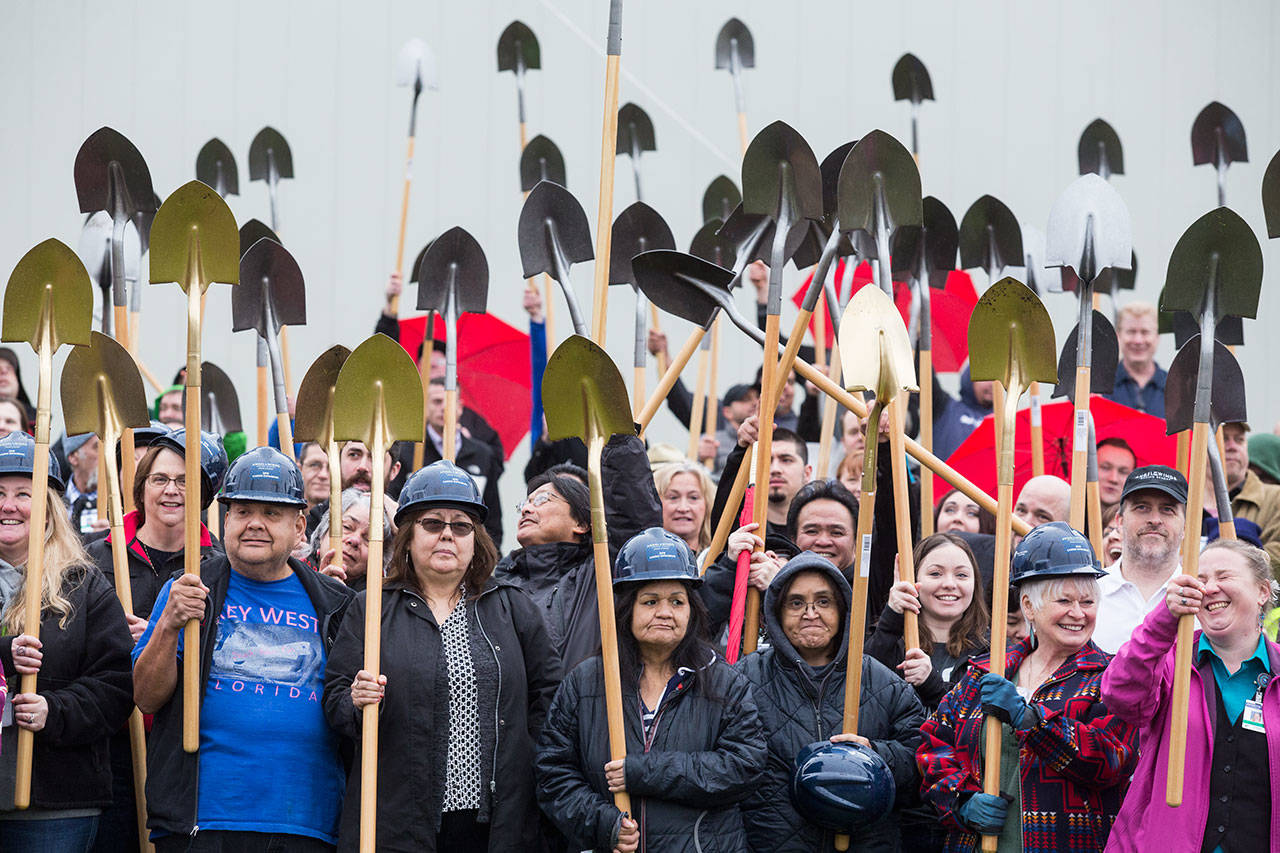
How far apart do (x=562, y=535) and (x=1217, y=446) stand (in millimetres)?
2518

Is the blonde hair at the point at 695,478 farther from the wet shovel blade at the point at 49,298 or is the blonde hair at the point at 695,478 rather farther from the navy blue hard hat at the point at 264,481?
the wet shovel blade at the point at 49,298

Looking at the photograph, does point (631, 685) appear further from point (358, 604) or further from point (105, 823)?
point (105, 823)

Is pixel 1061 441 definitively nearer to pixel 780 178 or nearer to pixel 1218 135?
pixel 1218 135

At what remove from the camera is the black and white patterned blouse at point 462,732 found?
14.4 ft

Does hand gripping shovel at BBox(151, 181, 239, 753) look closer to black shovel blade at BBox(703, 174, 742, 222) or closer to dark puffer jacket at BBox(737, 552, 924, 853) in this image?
dark puffer jacket at BBox(737, 552, 924, 853)

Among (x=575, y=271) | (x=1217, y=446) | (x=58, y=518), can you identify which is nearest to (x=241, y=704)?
(x=58, y=518)

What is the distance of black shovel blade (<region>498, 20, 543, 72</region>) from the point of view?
852 cm

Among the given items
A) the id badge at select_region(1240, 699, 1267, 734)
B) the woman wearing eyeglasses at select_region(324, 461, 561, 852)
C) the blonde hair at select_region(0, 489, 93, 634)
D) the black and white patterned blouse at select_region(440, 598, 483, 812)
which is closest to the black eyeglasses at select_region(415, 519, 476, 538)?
the woman wearing eyeglasses at select_region(324, 461, 561, 852)

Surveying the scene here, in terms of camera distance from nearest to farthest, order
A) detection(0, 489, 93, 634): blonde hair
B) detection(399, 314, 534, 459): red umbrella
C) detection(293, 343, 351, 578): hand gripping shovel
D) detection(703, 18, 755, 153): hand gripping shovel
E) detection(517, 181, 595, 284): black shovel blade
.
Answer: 1. detection(0, 489, 93, 634): blonde hair
2. detection(293, 343, 351, 578): hand gripping shovel
3. detection(517, 181, 595, 284): black shovel blade
4. detection(399, 314, 534, 459): red umbrella
5. detection(703, 18, 755, 153): hand gripping shovel

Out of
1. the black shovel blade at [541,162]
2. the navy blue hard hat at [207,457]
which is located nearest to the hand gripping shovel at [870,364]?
the navy blue hard hat at [207,457]

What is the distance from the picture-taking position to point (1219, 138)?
7391 mm

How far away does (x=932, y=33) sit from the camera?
10586 millimetres

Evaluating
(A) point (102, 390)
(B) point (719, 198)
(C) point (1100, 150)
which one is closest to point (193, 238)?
(A) point (102, 390)

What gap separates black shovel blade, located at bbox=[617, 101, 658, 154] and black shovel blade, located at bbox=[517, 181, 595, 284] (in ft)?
6.43
